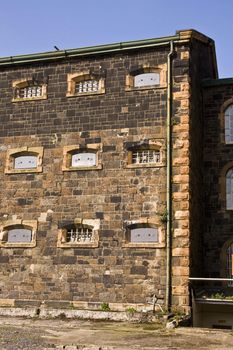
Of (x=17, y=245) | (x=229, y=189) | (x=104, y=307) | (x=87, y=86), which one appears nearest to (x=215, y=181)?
(x=229, y=189)

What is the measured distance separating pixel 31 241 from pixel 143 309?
479cm

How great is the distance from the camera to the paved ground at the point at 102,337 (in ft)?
36.3

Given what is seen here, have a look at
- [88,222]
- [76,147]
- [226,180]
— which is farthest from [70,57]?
[226,180]

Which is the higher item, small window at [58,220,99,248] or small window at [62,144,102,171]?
small window at [62,144,102,171]

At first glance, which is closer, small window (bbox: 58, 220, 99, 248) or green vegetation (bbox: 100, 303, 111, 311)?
green vegetation (bbox: 100, 303, 111, 311)

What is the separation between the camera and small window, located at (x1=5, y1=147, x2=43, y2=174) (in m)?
17.8

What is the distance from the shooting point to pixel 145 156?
16938 millimetres

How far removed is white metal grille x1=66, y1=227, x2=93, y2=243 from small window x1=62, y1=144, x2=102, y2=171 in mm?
2212

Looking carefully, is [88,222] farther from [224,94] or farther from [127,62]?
[224,94]

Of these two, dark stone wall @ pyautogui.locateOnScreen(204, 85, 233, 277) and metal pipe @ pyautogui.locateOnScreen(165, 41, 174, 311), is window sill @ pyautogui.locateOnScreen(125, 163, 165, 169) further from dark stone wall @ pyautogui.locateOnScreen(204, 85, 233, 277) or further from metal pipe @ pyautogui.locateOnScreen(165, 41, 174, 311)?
dark stone wall @ pyautogui.locateOnScreen(204, 85, 233, 277)

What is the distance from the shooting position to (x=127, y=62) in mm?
17688

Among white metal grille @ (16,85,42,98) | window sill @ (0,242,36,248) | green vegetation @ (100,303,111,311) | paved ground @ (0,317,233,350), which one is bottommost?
paved ground @ (0,317,233,350)

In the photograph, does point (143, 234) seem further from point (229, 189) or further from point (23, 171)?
point (23, 171)

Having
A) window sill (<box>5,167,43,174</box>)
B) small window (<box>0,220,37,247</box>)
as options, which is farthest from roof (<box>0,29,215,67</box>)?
small window (<box>0,220,37,247</box>)
